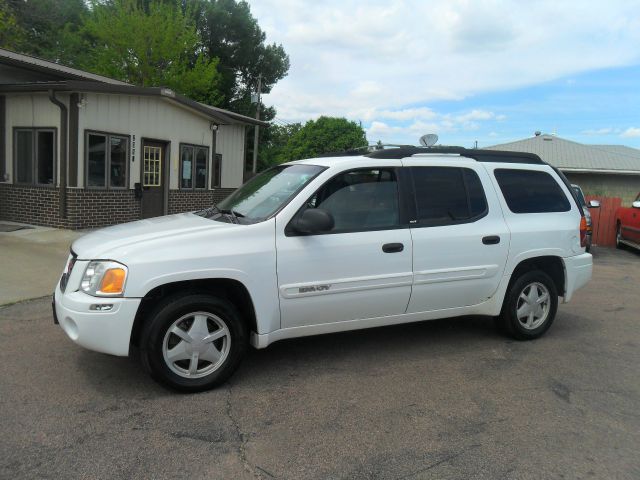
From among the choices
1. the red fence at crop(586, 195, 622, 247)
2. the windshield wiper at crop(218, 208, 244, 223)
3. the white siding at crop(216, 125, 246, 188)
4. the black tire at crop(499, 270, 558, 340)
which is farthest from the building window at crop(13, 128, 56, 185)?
the red fence at crop(586, 195, 622, 247)

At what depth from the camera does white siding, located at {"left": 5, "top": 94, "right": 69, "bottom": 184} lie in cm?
1141

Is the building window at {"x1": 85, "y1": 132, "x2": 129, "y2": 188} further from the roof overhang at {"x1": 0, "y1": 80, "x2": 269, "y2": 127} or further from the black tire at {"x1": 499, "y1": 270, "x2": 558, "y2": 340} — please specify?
the black tire at {"x1": 499, "y1": 270, "x2": 558, "y2": 340}

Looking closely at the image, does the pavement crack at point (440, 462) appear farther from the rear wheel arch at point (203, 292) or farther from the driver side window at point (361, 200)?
the driver side window at point (361, 200)

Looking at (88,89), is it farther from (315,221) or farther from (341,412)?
(341,412)

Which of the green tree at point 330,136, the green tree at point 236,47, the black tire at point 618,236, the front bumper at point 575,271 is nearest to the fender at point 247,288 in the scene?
the front bumper at point 575,271

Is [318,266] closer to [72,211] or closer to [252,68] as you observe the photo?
[72,211]

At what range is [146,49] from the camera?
24.6 m

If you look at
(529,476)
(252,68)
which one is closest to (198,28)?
(252,68)

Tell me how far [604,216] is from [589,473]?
15.1 m

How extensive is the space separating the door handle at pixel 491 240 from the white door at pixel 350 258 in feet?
2.73

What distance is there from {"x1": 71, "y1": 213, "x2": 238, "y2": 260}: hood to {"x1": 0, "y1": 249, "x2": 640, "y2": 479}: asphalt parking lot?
1.01 m

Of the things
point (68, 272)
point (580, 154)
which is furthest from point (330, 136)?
point (68, 272)

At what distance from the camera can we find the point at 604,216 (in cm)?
1620

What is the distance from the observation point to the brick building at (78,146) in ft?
37.2
